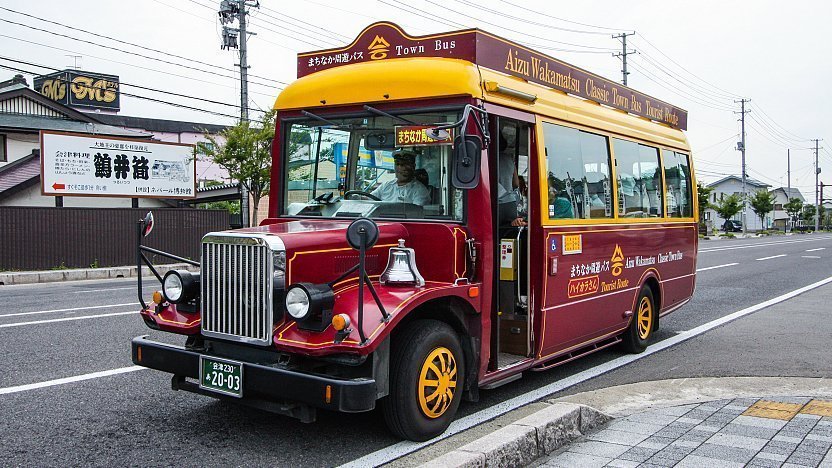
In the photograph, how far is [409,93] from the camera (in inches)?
214

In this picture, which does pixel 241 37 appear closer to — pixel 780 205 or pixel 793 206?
pixel 793 206

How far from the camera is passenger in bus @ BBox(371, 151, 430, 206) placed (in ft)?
18.1

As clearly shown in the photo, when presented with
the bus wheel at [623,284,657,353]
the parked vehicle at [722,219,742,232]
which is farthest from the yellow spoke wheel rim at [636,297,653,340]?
the parked vehicle at [722,219,742,232]

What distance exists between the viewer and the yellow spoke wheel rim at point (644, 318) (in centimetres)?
841

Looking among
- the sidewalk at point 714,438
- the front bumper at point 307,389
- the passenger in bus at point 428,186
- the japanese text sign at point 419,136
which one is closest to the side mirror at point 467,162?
the japanese text sign at point 419,136

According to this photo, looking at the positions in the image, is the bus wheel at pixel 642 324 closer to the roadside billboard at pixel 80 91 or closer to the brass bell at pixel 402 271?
the brass bell at pixel 402 271

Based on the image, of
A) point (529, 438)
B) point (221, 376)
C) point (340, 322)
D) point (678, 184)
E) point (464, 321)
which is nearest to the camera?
point (340, 322)

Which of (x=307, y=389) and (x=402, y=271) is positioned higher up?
(x=402, y=271)

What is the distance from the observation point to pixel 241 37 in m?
24.9

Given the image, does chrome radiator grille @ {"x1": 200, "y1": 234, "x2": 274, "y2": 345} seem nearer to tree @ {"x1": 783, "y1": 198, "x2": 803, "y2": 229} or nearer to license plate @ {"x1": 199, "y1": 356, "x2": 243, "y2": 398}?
license plate @ {"x1": 199, "y1": 356, "x2": 243, "y2": 398}

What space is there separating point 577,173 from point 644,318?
271cm

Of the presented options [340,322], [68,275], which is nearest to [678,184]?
[340,322]

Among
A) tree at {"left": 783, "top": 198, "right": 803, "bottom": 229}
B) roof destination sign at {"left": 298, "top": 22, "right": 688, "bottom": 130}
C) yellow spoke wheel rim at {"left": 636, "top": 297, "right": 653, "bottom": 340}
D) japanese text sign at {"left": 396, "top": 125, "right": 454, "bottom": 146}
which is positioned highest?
tree at {"left": 783, "top": 198, "right": 803, "bottom": 229}

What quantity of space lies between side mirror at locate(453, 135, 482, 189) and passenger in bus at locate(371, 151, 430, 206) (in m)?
0.63
